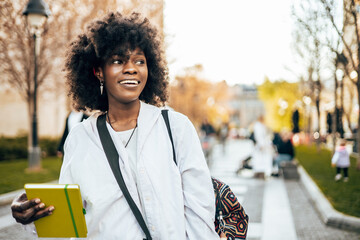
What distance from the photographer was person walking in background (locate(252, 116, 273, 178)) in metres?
11.8

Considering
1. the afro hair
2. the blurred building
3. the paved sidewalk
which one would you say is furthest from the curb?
the blurred building

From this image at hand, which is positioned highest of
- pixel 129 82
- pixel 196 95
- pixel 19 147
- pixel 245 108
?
pixel 196 95

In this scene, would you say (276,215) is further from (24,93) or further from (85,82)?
(24,93)

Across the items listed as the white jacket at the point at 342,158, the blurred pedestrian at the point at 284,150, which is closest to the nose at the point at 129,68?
the white jacket at the point at 342,158

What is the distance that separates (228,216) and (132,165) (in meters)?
0.58

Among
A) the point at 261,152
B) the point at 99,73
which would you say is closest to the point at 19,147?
the point at 261,152

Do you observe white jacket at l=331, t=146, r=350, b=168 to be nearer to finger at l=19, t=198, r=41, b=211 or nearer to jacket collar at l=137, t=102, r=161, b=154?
jacket collar at l=137, t=102, r=161, b=154

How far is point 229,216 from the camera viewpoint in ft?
6.58

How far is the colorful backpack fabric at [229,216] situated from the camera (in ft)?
6.33

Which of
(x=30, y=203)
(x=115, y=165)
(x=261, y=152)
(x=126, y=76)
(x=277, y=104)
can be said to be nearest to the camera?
(x=30, y=203)

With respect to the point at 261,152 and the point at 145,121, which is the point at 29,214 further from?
the point at 261,152

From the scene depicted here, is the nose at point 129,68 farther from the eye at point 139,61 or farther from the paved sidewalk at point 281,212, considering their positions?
the paved sidewalk at point 281,212

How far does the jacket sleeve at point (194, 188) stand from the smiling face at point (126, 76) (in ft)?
1.01

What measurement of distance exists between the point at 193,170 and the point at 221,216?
1.23 feet
